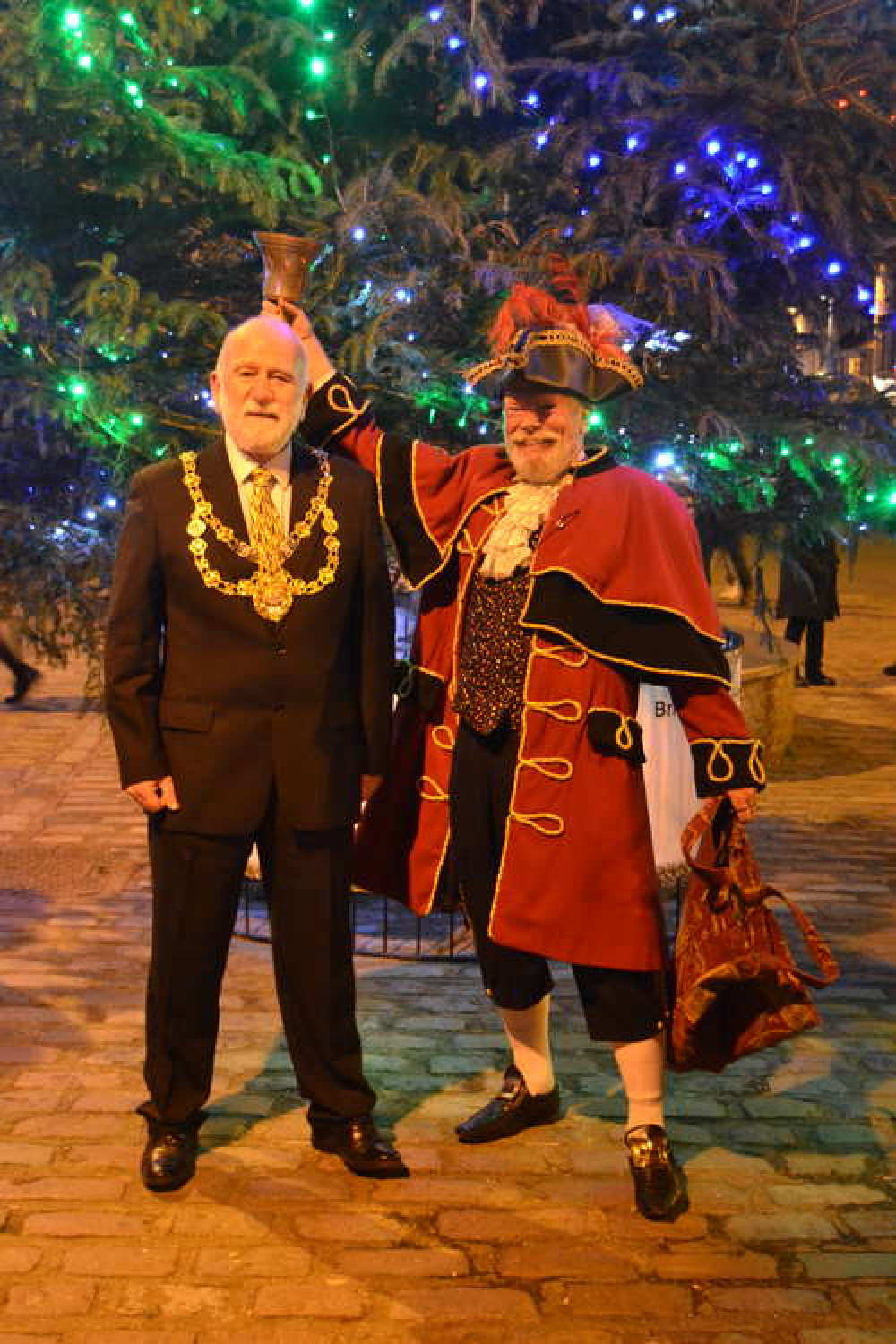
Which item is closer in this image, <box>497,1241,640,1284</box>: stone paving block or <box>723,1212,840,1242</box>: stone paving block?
<box>497,1241,640,1284</box>: stone paving block

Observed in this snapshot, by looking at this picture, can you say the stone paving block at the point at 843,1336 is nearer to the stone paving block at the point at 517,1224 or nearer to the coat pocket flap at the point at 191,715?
the stone paving block at the point at 517,1224

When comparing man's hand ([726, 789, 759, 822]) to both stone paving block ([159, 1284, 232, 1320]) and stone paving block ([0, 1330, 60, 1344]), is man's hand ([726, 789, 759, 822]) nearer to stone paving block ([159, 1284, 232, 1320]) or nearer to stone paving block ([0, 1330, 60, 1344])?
stone paving block ([159, 1284, 232, 1320])

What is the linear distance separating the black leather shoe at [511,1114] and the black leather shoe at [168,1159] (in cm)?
70

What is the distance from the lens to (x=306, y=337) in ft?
13.1

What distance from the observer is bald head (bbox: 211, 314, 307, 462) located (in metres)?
3.53

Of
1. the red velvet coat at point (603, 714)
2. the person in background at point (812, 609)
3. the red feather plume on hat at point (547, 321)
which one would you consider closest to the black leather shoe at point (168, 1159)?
the red velvet coat at point (603, 714)

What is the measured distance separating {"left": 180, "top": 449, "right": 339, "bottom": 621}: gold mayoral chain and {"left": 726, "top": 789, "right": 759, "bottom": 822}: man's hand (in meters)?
1.07

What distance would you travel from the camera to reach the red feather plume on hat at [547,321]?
3.73 metres

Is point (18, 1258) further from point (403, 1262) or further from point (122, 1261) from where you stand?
point (403, 1262)

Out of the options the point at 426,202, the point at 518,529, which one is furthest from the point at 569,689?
the point at 426,202

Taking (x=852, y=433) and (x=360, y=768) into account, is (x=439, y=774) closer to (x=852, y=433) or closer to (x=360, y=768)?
(x=360, y=768)

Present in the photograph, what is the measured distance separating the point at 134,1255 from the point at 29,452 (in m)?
3.99

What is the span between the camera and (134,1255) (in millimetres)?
3344

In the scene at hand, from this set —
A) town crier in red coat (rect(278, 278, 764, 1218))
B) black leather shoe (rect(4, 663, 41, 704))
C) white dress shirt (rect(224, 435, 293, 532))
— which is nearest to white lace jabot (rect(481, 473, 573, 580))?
town crier in red coat (rect(278, 278, 764, 1218))
